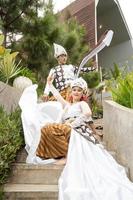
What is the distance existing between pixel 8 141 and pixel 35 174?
1.59 feet

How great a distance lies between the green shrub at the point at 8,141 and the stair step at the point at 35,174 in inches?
5.3

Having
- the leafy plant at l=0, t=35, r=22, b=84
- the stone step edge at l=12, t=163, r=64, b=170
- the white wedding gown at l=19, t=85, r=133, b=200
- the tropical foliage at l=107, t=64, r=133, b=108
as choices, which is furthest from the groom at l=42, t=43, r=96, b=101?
the stone step edge at l=12, t=163, r=64, b=170

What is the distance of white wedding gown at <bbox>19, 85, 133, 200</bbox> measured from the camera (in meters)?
4.48

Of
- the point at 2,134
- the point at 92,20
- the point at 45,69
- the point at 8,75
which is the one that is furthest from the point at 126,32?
the point at 2,134

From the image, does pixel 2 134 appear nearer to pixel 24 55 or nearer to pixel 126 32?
pixel 24 55

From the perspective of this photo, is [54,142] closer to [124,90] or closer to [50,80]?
[124,90]

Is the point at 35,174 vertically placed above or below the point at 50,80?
below

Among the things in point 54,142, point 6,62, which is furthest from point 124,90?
point 6,62

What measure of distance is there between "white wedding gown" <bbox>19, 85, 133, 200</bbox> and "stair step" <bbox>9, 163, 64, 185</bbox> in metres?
0.20

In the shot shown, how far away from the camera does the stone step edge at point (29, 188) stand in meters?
4.64

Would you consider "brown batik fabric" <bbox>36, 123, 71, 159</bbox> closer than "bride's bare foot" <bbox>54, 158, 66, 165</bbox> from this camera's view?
No

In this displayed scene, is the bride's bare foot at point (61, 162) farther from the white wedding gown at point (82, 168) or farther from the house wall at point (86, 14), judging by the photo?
the house wall at point (86, 14)

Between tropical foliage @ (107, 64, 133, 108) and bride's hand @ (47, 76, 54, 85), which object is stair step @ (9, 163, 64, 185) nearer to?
tropical foliage @ (107, 64, 133, 108)

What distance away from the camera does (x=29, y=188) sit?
4754mm
